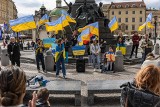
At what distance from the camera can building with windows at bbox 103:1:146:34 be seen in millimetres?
118125

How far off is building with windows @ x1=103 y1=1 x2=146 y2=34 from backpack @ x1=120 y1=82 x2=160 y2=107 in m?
116

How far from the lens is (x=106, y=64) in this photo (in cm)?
1485

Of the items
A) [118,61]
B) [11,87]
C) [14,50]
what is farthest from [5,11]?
[11,87]

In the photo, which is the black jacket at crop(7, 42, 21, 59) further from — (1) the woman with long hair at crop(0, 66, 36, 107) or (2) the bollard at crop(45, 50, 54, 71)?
(1) the woman with long hair at crop(0, 66, 36, 107)

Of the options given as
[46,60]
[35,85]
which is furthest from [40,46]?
[35,85]

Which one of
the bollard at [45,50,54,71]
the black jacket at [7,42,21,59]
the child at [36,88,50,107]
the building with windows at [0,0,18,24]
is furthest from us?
the building with windows at [0,0,18,24]

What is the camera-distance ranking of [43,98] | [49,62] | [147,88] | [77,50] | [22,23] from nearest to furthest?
1. [147,88]
2. [43,98]
3. [49,62]
4. [22,23]
5. [77,50]

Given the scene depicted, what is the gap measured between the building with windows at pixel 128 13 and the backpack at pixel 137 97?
381ft

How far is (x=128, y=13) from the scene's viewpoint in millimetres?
120250

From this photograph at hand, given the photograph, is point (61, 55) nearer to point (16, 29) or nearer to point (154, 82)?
point (16, 29)

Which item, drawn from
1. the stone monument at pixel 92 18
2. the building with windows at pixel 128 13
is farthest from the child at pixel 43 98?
the building with windows at pixel 128 13

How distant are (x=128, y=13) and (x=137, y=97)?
120 m

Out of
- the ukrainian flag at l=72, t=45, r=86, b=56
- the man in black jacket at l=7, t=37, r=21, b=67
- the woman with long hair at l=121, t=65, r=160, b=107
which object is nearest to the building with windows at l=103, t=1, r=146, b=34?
the ukrainian flag at l=72, t=45, r=86, b=56

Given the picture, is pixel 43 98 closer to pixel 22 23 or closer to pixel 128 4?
pixel 22 23
